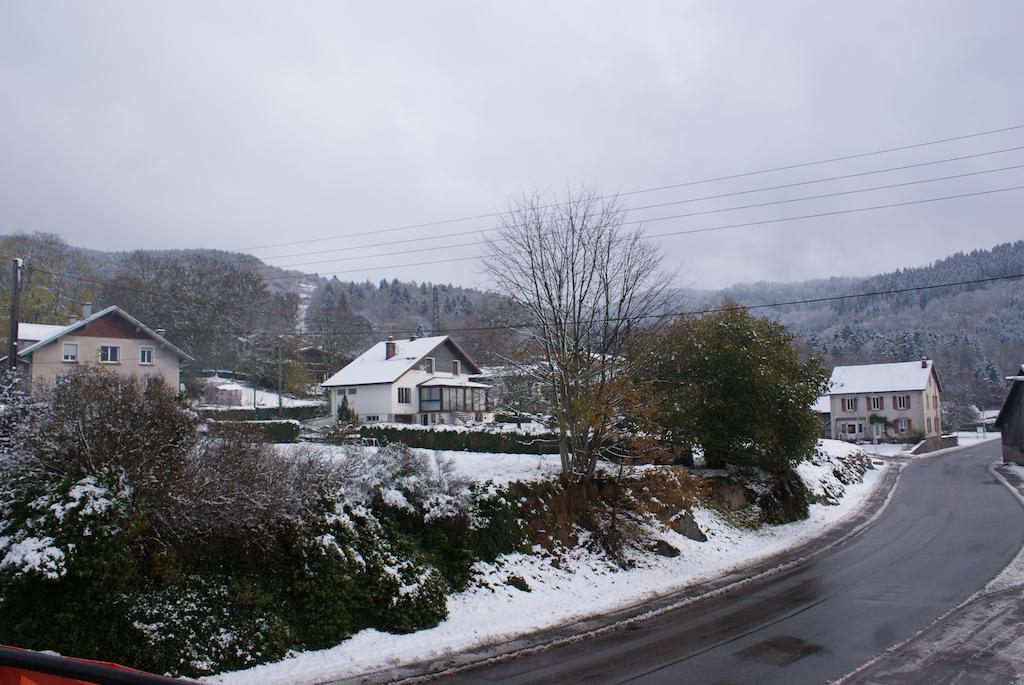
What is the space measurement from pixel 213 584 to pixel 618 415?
39.6 ft

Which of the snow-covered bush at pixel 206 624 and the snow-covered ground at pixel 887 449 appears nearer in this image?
→ the snow-covered bush at pixel 206 624

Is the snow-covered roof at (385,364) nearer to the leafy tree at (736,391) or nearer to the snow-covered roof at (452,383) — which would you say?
the snow-covered roof at (452,383)

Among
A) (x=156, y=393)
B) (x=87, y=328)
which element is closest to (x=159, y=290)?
(x=87, y=328)

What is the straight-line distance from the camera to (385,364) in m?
58.9

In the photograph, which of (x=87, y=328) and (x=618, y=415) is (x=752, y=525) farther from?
(x=87, y=328)

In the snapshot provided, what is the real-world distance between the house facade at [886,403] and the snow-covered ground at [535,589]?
5278 centimetres

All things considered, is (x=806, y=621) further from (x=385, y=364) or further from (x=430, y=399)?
(x=385, y=364)

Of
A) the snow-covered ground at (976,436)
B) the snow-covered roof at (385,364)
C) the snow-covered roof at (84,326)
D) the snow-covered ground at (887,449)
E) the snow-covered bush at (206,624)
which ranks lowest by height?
the snow-covered ground at (976,436)

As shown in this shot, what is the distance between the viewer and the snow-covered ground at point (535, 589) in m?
11.0

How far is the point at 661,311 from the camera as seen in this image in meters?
23.5

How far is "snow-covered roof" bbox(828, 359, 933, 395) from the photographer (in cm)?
7231

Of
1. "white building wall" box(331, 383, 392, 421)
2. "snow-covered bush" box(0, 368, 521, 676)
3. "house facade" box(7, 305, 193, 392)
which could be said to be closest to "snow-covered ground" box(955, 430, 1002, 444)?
"white building wall" box(331, 383, 392, 421)

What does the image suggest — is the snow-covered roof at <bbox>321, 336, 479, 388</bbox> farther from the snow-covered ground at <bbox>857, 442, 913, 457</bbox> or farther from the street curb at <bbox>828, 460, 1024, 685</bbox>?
the street curb at <bbox>828, 460, 1024, 685</bbox>

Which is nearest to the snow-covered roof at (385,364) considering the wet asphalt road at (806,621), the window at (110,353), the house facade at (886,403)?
the window at (110,353)
